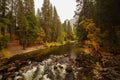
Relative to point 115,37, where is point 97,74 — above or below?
below

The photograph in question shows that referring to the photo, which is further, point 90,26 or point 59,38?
point 59,38

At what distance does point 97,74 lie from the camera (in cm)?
1376

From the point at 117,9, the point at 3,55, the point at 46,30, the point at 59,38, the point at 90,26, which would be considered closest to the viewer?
the point at 117,9

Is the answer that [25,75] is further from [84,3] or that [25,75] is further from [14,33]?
[14,33]

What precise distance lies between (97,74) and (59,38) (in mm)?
47204

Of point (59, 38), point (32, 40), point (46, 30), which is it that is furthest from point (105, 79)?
point (59, 38)

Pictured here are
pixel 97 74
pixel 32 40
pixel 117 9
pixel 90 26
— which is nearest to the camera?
pixel 97 74

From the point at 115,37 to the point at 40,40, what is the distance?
30.6m

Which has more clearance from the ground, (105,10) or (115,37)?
(105,10)

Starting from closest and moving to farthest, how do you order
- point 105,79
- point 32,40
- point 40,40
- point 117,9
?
point 105,79 < point 117,9 < point 32,40 < point 40,40

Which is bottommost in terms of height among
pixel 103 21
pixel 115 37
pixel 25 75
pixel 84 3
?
pixel 25 75

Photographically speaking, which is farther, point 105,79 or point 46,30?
point 46,30

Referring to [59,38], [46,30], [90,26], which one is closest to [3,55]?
[90,26]

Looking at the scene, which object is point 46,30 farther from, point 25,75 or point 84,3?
point 25,75
